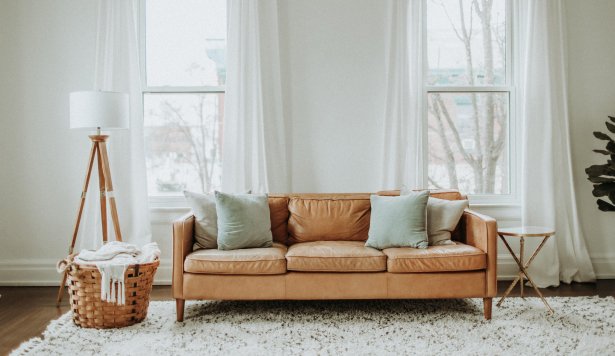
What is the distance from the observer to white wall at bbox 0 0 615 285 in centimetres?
484

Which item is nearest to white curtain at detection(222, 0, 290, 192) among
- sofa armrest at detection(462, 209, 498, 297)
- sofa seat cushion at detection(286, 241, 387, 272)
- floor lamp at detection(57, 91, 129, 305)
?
floor lamp at detection(57, 91, 129, 305)

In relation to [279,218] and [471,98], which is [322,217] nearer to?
[279,218]

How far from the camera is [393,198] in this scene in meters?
4.00

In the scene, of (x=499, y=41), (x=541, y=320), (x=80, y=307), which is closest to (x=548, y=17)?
(x=499, y=41)

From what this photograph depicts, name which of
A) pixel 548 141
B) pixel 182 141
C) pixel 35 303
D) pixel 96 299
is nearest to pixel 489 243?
pixel 548 141

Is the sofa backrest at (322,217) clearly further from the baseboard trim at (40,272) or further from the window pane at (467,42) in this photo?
the window pane at (467,42)

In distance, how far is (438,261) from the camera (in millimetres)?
3586

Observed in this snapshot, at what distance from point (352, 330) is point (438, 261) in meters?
0.74

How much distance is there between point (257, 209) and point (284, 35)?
177cm

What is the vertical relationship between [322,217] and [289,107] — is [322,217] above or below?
below

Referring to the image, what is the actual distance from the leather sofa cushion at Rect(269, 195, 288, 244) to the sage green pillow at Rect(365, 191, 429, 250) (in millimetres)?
719

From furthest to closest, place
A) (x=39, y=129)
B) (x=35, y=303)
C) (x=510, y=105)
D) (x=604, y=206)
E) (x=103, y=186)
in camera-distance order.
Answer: (x=510, y=105) < (x=39, y=129) < (x=604, y=206) < (x=103, y=186) < (x=35, y=303)

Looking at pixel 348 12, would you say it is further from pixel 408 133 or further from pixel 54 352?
pixel 54 352

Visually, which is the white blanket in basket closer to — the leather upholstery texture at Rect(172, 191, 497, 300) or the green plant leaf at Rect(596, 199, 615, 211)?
the leather upholstery texture at Rect(172, 191, 497, 300)
